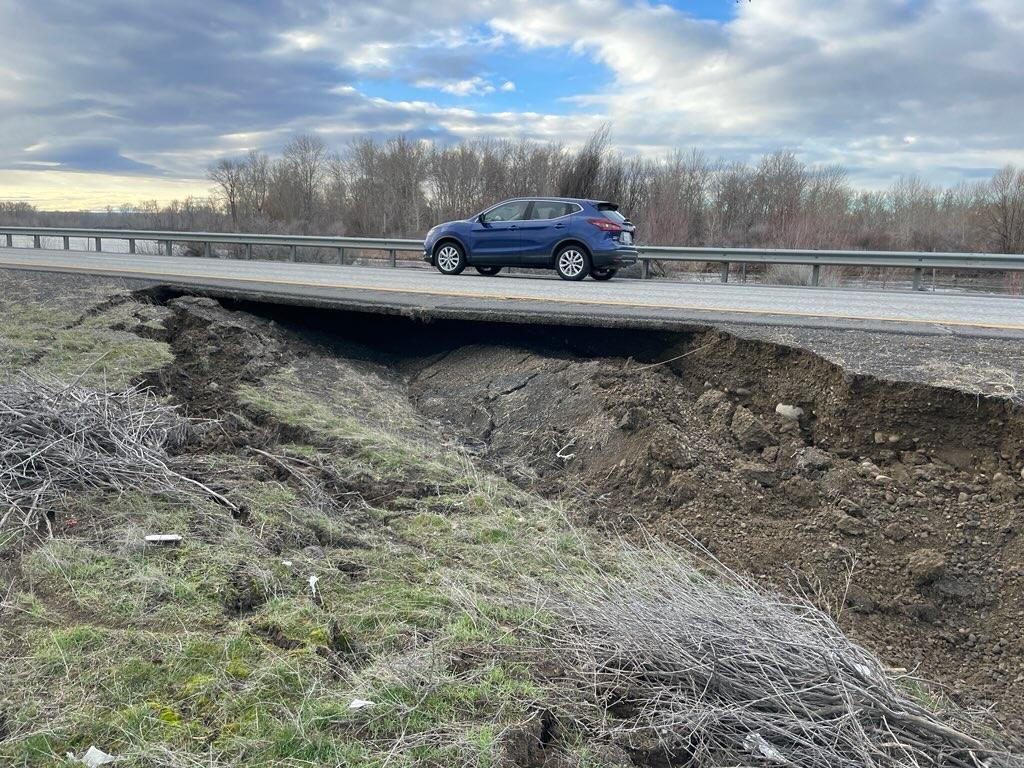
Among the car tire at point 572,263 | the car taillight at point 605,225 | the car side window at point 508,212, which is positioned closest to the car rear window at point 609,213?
the car taillight at point 605,225

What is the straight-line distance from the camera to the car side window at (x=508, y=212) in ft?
46.4

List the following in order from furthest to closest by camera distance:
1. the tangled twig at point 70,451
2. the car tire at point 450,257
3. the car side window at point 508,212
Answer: the car tire at point 450,257 < the car side window at point 508,212 < the tangled twig at point 70,451

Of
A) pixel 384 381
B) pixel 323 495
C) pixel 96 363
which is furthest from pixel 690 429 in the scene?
pixel 96 363

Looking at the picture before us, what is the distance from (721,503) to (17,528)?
4217mm

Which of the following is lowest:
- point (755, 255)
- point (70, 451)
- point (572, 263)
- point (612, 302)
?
point (70, 451)

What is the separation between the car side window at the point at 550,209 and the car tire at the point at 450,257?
1.67 m

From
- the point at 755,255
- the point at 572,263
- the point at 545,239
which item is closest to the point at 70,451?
the point at 572,263

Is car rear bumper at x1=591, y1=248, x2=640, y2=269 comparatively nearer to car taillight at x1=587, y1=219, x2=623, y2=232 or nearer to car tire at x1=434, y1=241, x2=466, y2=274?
car taillight at x1=587, y1=219, x2=623, y2=232

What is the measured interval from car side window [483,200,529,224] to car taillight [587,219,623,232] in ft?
4.59

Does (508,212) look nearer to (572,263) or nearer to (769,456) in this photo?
(572,263)

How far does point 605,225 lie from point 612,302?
16.0 ft

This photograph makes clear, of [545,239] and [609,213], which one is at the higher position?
[609,213]

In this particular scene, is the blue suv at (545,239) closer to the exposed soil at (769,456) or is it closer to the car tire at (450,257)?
the car tire at (450,257)

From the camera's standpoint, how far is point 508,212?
1430cm
